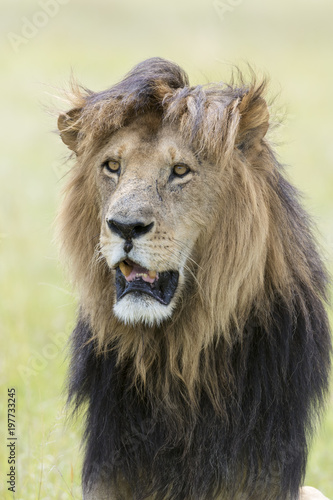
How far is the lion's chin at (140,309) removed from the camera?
10.1ft

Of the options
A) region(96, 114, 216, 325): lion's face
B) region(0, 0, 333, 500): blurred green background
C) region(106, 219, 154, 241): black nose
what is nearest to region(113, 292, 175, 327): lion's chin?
region(96, 114, 216, 325): lion's face

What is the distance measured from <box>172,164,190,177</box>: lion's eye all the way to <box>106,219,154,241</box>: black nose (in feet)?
0.92

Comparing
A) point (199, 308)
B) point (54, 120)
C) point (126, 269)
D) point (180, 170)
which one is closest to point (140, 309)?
point (126, 269)

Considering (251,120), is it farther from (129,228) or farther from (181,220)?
(129,228)

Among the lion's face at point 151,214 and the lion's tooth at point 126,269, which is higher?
the lion's face at point 151,214

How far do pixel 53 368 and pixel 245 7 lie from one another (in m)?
15.9

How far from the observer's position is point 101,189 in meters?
3.33

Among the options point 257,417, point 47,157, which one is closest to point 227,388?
point 257,417

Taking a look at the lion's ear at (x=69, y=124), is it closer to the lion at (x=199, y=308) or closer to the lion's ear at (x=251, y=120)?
the lion at (x=199, y=308)

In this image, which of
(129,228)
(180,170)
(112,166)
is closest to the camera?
(129,228)

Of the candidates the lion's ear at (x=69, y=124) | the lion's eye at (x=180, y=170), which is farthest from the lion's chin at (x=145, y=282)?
the lion's ear at (x=69, y=124)

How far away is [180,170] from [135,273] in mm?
441

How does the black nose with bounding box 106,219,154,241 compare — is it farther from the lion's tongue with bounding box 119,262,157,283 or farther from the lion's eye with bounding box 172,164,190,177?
the lion's eye with bounding box 172,164,190,177

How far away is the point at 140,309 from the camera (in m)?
3.06
